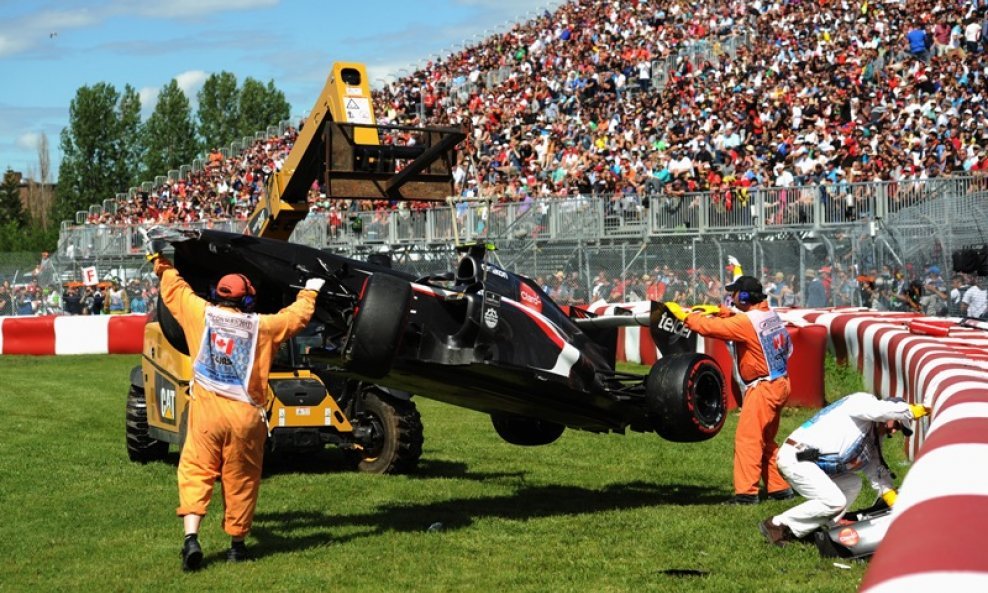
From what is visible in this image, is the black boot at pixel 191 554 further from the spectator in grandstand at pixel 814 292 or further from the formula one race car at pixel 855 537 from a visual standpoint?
the spectator in grandstand at pixel 814 292

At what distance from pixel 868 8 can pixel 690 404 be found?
25.4 metres

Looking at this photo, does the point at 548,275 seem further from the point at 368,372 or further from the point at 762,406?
the point at 368,372

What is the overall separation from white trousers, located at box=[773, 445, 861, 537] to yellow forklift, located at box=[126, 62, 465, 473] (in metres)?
4.79

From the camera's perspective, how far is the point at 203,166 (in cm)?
5297

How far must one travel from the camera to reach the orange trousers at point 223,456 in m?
8.05

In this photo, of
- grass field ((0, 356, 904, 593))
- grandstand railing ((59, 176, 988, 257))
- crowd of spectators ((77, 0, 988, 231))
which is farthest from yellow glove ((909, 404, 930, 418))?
crowd of spectators ((77, 0, 988, 231))

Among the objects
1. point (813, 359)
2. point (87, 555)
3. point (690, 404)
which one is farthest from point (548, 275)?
point (87, 555)

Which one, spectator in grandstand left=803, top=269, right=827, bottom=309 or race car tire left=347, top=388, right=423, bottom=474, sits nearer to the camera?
race car tire left=347, top=388, right=423, bottom=474

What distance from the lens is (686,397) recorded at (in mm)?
9672

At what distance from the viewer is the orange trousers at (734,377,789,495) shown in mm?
9992

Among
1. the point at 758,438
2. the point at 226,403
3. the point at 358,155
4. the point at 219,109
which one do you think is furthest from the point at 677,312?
the point at 219,109

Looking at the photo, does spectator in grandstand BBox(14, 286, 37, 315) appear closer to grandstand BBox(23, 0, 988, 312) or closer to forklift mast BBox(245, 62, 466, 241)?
grandstand BBox(23, 0, 988, 312)

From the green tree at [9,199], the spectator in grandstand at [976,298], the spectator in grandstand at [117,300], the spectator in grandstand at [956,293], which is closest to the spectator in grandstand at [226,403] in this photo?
the spectator in grandstand at [976,298]

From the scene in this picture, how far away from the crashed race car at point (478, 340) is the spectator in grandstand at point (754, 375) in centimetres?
29
